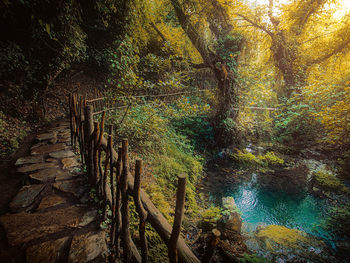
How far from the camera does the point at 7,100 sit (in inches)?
177

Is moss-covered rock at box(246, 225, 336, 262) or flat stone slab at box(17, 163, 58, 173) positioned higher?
flat stone slab at box(17, 163, 58, 173)

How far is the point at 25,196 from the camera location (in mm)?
2178

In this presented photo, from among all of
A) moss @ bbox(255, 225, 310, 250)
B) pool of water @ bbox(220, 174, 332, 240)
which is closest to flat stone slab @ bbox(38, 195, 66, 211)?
moss @ bbox(255, 225, 310, 250)

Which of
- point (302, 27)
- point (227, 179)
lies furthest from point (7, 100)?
point (302, 27)

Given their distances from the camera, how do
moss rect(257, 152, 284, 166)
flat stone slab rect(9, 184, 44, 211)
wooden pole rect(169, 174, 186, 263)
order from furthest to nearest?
moss rect(257, 152, 284, 166), flat stone slab rect(9, 184, 44, 211), wooden pole rect(169, 174, 186, 263)

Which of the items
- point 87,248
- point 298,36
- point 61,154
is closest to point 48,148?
point 61,154

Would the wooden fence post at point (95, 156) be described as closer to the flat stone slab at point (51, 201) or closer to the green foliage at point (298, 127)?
the flat stone slab at point (51, 201)

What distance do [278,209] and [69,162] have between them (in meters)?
6.16

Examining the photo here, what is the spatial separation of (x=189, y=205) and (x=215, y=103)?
5.54 metres

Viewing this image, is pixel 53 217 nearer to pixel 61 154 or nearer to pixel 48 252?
pixel 48 252

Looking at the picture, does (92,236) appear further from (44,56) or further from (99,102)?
(44,56)

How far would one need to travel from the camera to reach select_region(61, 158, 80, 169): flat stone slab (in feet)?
9.77

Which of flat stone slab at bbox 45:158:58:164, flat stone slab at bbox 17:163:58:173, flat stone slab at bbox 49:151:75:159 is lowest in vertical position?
flat stone slab at bbox 17:163:58:173

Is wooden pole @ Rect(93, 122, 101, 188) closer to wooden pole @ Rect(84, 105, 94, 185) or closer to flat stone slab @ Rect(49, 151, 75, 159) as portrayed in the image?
wooden pole @ Rect(84, 105, 94, 185)
